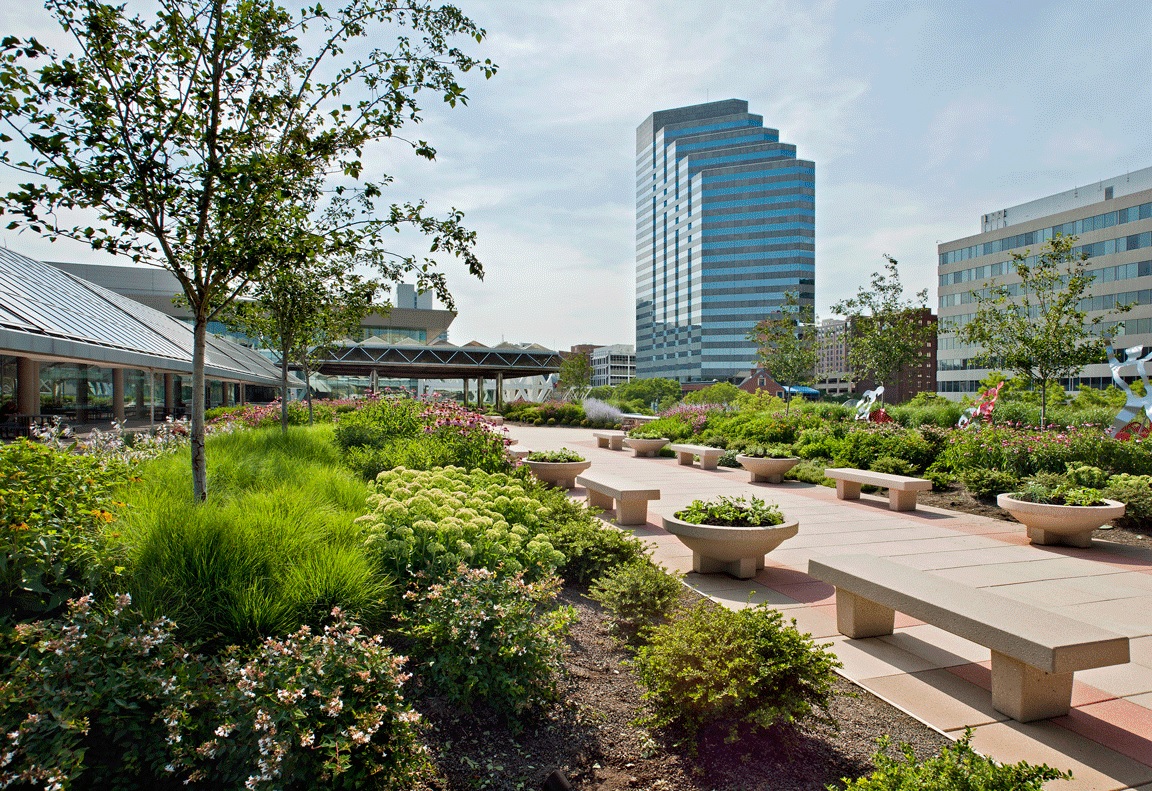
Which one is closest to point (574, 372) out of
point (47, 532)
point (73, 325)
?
point (73, 325)

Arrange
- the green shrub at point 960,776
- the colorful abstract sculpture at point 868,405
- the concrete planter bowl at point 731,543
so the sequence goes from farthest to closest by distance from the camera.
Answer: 1. the colorful abstract sculpture at point 868,405
2. the concrete planter bowl at point 731,543
3. the green shrub at point 960,776

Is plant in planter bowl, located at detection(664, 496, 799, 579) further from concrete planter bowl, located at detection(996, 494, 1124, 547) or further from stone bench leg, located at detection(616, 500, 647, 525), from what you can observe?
concrete planter bowl, located at detection(996, 494, 1124, 547)

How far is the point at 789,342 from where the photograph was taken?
31.3 meters

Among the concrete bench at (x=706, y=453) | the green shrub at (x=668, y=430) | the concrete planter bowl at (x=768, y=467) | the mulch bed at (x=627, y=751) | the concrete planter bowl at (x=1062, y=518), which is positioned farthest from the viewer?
the green shrub at (x=668, y=430)

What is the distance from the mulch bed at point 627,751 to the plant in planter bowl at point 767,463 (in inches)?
341

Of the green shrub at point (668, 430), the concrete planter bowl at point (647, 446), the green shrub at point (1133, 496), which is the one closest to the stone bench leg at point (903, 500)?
the green shrub at point (1133, 496)

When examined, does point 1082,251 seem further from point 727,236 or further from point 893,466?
point 893,466

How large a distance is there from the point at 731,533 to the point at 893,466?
20.5 feet

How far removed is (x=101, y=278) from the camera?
215 feet

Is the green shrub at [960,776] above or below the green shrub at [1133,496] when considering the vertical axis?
above

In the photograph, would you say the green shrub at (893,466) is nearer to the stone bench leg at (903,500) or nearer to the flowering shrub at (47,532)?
the stone bench leg at (903,500)

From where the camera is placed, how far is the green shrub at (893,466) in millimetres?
10508

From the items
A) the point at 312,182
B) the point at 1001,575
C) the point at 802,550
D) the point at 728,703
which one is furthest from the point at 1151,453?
the point at 312,182

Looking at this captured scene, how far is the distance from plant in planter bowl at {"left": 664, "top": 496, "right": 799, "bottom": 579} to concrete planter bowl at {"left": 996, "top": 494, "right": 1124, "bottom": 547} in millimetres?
3156
